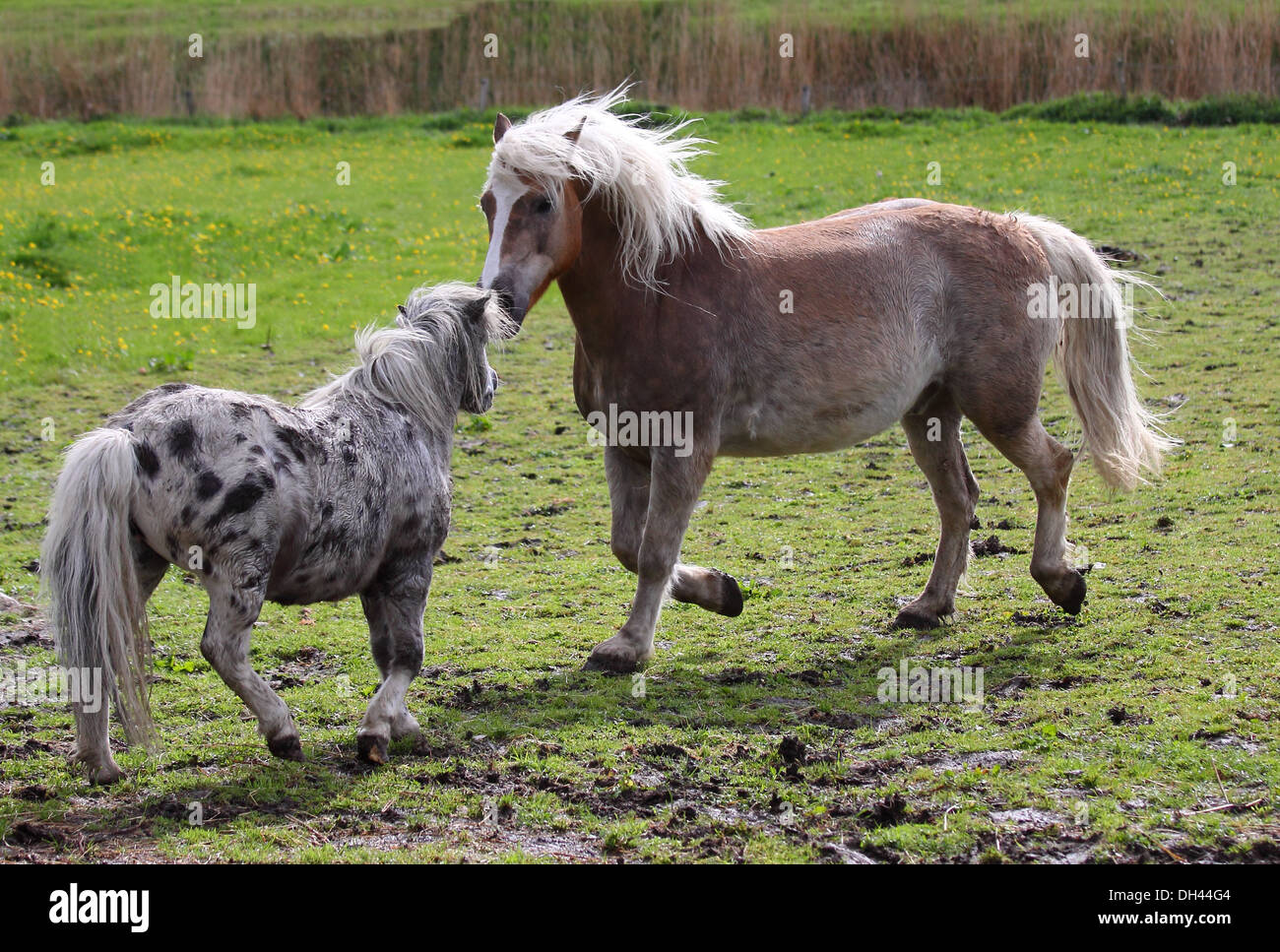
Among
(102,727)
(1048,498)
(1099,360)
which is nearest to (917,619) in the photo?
(1048,498)

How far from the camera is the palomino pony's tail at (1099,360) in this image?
722cm

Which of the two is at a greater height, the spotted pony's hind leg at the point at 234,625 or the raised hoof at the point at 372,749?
the spotted pony's hind leg at the point at 234,625

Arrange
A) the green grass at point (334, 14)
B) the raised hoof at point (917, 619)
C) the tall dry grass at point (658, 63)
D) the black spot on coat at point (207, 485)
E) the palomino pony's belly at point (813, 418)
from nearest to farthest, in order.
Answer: the black spot on coat at point (207, 485), the palomino pony's belly at point (813, 418), the raised hoof at point (917, 619), the tall dry grass at point (658, 63), the green grass at point (334, 14)

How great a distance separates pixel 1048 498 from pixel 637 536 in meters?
2.24

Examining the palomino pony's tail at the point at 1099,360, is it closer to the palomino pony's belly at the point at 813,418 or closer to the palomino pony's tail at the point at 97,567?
the palomino pony's belly at the point at 813,418

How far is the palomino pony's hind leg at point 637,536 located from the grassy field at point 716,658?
29 cm

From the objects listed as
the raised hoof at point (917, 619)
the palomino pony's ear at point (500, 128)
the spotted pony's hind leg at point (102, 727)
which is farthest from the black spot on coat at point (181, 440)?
the raised hoof at point (917, 619)

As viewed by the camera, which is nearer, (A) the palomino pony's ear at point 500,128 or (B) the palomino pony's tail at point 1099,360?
(A) the palomino pony's ear at point 500,128

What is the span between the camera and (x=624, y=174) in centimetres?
595

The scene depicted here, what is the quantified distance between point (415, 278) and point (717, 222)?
10.3 meters

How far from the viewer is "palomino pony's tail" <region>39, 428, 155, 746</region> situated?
4.25 metres

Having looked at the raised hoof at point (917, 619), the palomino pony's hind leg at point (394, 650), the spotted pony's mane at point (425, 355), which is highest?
the spotted pony's mane at point (425, 355)

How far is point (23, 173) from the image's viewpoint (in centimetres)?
2280
